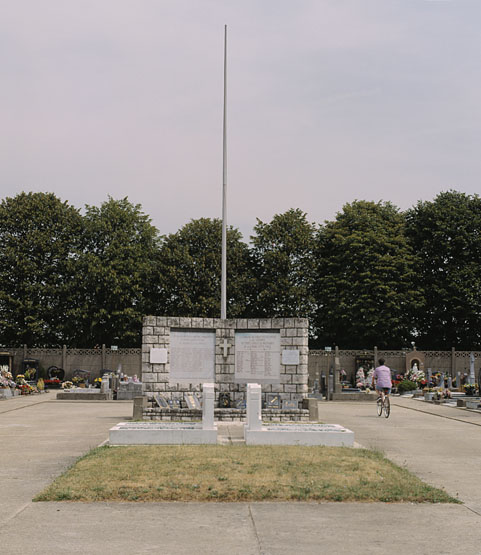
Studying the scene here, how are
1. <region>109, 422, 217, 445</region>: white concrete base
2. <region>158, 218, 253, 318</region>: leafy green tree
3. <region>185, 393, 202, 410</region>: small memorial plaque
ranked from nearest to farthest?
<region>109, 422, 217, 445</region>: white concrete base, <region>185, 393, 202, 410</region>: small memorial plaque, <region>158, 218, 253, 318</region>: leafy green tree

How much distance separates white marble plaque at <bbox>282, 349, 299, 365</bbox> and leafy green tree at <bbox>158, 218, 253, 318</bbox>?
2927 centimetres

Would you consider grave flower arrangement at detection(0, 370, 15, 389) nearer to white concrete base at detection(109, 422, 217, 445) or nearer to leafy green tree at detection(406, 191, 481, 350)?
white concrete base at detection(109, 422, 217, 445)

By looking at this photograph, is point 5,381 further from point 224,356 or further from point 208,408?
point 208,408

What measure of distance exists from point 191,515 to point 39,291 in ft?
147

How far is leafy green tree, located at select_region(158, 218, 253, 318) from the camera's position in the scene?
2015 inches

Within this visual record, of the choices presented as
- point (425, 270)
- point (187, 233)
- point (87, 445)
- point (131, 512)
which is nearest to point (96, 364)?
point (187, 233)

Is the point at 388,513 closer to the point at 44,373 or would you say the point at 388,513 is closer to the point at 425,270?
the point at 44,373

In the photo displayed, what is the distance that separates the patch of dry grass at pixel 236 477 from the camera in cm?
995

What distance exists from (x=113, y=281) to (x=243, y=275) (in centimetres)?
878

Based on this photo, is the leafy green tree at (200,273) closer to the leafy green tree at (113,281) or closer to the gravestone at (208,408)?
the leafy green tree at (113,281)

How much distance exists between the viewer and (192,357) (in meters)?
21.1

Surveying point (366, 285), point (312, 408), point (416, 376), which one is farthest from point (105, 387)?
point (366, 285)

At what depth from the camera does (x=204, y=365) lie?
2109 cm

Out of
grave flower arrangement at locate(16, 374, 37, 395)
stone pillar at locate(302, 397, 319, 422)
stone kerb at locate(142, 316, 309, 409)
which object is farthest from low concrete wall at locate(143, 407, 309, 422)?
grave flower arrangement at locate(16, 374, 37, 395)
